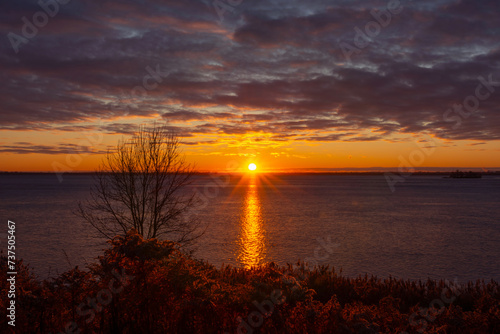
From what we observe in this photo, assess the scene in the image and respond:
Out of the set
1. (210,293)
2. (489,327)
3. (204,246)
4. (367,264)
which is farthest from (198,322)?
(204,246)

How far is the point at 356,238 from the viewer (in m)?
46.6

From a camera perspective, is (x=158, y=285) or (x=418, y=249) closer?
(x=158, y=285)

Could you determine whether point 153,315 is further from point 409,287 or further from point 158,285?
point 409,287

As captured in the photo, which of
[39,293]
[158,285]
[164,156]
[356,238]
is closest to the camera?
[39,293]

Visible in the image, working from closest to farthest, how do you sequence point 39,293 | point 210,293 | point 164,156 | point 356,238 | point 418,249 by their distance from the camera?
point 39,293 → point 210,293 → point 164,156 → point 418,249 → point 356,238

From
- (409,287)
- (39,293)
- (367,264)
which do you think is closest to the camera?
(39,293)

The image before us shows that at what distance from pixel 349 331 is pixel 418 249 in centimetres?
3840

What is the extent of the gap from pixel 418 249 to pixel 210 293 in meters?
35.3

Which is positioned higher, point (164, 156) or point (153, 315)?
point (164, 156)

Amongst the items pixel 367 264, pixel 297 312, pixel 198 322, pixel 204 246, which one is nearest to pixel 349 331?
pixel 297 312

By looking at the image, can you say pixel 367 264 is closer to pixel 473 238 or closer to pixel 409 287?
pixel 409 287

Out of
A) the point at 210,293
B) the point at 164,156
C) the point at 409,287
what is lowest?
the point at 409,287

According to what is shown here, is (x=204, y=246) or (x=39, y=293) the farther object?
(x=204, y=246)

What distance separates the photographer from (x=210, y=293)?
11.3 m
